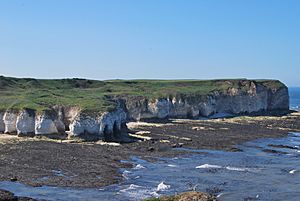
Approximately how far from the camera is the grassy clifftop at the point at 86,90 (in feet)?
241

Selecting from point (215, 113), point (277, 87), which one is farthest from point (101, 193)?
point (277, 87)

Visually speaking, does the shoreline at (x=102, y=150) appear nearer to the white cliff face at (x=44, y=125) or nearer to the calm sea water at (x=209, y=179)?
the calm sea water at (x=209, y=179)

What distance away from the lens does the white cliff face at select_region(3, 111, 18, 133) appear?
68875 mm

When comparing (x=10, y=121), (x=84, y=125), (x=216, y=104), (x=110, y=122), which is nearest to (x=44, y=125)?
(x=10, y=121)

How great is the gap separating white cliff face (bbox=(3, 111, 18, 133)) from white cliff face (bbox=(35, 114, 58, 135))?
3908mm

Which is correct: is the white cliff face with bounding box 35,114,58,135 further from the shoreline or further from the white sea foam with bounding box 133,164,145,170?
the white sea foam with bounding box 133,164,145,170

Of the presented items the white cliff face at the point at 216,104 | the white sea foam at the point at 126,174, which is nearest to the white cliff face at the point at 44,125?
the white sea foam at the point at 126,174

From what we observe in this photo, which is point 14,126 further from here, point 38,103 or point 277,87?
point 277,87

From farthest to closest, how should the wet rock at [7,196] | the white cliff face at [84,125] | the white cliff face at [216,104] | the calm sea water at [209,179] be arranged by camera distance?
the white cliff face at [216,104] → the white cliff face at [84,125] → the calm sea water at [209,179] → the wet rock at [7,196]

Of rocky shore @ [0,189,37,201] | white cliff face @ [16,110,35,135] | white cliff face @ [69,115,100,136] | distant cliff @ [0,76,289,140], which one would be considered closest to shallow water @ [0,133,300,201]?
rocky shore @ [0,189,37,201]

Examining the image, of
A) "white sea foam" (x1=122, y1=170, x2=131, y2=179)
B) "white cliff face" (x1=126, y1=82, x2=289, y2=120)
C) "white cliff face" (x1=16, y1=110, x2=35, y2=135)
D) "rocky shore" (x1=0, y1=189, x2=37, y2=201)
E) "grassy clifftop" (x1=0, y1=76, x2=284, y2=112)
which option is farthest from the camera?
"white cliff face" (x1=126, y1=82, x2=289, y2=120)

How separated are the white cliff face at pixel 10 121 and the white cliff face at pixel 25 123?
4.33 feet

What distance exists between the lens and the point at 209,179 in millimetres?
43844

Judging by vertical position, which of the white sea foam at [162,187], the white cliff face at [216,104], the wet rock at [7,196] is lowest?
the white sea foam at [162,187]
